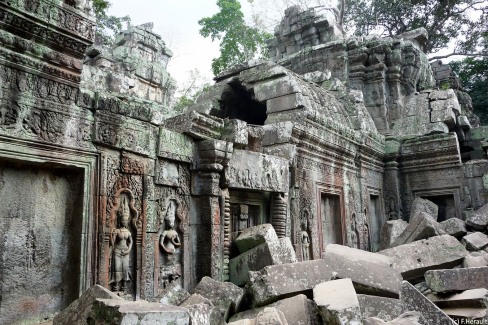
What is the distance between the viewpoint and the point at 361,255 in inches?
198

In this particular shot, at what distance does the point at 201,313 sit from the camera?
119 inches

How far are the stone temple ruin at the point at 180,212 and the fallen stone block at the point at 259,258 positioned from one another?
0.02 m

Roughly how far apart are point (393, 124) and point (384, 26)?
13.5 meters

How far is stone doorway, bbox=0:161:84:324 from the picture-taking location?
3369mm

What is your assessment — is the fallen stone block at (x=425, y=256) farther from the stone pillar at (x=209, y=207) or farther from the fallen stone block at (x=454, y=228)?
the stone pillar at (x=209, y=207)

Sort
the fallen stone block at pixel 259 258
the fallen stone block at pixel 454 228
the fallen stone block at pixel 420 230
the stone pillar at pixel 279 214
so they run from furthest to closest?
the fallen stone block at pixel 454 228, the fallen stone block at pixel 420 230, the stone pillar at pixel 279 214, the fallen stone block at pixel 259 258

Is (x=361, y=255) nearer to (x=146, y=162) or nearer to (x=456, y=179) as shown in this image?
(x=146, y=162)

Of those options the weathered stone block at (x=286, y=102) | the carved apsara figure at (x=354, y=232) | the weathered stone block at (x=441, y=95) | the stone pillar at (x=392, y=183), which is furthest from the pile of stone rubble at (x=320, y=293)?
the weathered stone block at (x=441, y=95)

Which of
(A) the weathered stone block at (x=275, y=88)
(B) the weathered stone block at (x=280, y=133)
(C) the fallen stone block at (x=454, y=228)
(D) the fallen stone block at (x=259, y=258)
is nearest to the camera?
(D) the fallen stone block at (x=259, y=258)

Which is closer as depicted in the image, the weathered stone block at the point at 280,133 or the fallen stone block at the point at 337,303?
the fallen stone block at the point at 337,303

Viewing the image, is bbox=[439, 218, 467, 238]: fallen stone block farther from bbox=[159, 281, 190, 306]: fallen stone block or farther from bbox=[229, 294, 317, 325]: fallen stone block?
bbox=[159, 281, 190, 306]: fallen stone block

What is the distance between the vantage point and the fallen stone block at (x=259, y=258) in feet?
15.4

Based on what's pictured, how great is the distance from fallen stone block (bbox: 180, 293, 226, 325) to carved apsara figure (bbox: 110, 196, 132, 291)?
0.74 meters

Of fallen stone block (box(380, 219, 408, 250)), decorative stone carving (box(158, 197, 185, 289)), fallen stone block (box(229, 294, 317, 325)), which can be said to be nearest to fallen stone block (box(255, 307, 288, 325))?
fallen stone block (box(229, 294, 317, 325))
